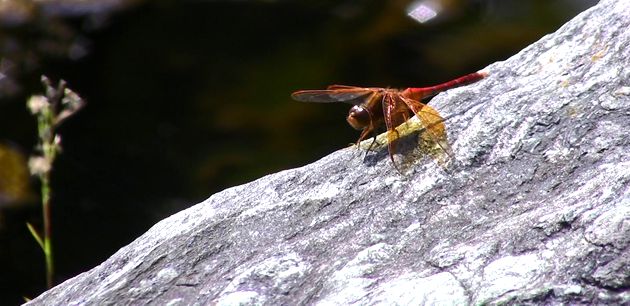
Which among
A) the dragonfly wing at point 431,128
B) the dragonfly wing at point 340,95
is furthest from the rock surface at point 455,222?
the dragonfly wing at point 340,95

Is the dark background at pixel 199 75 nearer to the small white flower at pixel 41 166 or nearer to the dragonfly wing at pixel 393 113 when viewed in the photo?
the small white flower at pixel 41 166

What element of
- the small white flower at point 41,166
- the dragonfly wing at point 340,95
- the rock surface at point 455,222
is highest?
the small white flower at point 41,166

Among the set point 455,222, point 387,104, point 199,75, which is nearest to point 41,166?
point 387,104

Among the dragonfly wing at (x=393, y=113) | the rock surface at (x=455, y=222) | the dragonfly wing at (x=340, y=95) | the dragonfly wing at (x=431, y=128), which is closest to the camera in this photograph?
the rock surface at (x=455, y=222)

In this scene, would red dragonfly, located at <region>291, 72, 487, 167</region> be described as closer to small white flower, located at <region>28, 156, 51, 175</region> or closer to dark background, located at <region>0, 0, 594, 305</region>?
small white flower, located at <region>28, 156, 51, 175</region>

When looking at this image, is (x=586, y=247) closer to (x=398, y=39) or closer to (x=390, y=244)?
(x=390, y=244)

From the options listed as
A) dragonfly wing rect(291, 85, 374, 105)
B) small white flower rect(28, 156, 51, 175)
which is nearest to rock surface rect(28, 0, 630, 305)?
dragonfly wing rect(291, 85, 374, 105)
